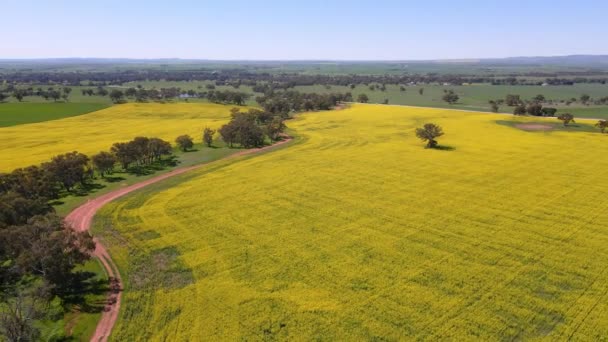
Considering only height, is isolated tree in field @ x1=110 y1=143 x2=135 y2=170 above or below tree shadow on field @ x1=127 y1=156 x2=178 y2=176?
above

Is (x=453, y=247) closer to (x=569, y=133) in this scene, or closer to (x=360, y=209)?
(x=360, y=209)

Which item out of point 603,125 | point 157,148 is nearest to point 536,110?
point 603,125

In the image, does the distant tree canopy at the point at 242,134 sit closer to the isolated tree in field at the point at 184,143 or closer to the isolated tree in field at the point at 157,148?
the isolated tree in field at the point at 184,143

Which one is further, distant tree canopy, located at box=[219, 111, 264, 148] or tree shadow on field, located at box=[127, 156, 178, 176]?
distant tree canopy, located at box=[219, 111, 264, 148]

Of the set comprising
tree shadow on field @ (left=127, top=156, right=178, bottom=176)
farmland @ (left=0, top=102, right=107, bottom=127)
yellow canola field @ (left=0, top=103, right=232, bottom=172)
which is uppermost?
farmland @ (left=0, top=102, right=107, bottom=127)

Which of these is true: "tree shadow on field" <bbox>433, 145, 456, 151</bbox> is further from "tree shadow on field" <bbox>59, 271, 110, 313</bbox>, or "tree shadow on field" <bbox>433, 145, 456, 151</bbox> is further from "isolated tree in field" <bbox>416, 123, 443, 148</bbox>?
"tree shadow on field" <bbox>59, 271, 110, 313</bbox>

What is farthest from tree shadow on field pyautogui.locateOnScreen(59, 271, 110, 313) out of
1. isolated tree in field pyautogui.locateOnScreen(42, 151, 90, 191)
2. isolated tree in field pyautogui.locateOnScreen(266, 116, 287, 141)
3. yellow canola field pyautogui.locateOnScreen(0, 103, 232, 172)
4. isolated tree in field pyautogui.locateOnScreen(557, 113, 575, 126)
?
isolated tree in field pyautogui.locateOnScreen(557, 113, 575, 126)

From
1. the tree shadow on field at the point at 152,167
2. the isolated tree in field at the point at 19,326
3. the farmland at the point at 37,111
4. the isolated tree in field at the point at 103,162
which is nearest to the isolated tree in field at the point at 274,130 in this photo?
the tree shadow on field at the point at 152,167
